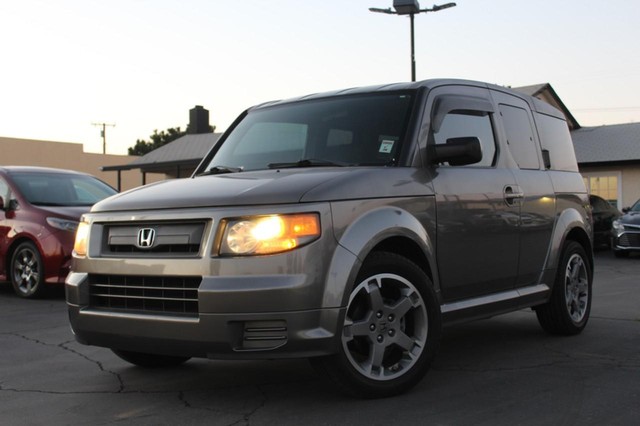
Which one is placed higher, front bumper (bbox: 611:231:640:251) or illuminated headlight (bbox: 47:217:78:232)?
illuminated headlight (bbox: 47:217:78:232)

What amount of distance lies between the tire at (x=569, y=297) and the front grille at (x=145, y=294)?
3.38 metres

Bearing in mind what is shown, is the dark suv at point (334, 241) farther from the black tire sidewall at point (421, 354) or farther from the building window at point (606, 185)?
the building window at point (606, 185)

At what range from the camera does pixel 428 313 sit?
460 cm

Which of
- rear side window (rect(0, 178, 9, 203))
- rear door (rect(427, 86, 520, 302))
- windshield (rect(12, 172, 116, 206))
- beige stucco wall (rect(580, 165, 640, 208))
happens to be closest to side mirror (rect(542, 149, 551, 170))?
rear door (rect(427, 86, 520, 302))

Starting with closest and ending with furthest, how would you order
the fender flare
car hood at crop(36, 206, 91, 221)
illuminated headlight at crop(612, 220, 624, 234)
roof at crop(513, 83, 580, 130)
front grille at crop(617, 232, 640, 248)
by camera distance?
the fender flare, car hood at crop(36, 206, 91, 221), front grille at crop(617, 232, 640, 248), illuminated headlight at crop(612, 220, 624, 234), roof at crop(513, 83, 580, 130)

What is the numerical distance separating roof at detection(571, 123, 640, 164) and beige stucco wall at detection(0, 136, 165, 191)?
33.9 metres

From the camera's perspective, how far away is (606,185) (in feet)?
86.1

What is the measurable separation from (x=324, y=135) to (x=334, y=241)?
4.33ft

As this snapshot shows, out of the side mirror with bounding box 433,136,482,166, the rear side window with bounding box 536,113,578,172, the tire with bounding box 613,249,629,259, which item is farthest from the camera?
the tire with bounding box 613,249,629,259

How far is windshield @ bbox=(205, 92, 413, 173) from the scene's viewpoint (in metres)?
4.98

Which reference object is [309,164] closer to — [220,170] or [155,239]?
[220,170]

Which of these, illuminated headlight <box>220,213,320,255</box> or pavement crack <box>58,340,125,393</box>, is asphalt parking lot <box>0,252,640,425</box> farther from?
illuminated headlight <box>220,213,320,255</box>

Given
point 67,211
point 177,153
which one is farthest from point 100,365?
point 177,153

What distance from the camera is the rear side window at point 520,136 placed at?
6000 mm
